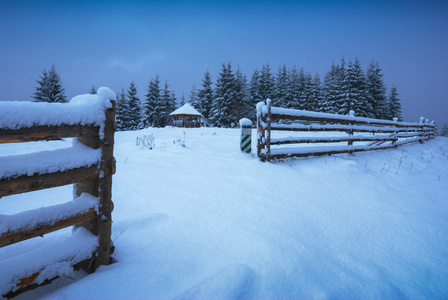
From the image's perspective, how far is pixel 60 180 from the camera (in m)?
1.60

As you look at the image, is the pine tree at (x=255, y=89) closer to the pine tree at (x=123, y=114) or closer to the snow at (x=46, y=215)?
the pine tree at (x=123, y=114)

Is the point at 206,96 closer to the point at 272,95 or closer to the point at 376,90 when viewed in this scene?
the point at 272,95

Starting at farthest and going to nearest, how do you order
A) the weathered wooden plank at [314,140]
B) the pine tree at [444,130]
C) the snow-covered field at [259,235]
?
the pine tree at [444,130]
the weathered wooden plank at [314,140]
the snow-covered field at [259,235]

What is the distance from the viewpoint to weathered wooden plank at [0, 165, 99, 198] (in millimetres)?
1362

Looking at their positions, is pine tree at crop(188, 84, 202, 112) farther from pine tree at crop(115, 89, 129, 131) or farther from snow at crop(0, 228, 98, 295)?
snow at crop(0, 228, 98, 295)

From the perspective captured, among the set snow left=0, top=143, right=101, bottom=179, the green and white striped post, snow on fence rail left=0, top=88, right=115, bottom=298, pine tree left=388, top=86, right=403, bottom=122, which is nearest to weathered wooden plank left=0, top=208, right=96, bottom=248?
snow on fence rail left=0, top=88, right=115, bottom=298

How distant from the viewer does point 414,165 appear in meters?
7.12

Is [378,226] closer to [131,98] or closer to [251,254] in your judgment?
[251,254]

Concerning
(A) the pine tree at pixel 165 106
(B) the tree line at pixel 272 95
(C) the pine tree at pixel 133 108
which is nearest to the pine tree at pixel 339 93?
(B) the tree line at pixel 272 95

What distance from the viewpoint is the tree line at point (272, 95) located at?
121 ft

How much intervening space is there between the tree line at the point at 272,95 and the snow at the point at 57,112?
115ft

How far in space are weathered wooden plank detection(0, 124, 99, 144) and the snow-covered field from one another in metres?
1.05

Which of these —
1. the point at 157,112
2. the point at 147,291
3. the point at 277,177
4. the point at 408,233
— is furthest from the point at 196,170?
the point at 157,112

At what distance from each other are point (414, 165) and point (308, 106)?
36164mm
